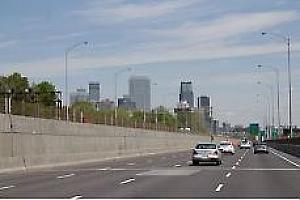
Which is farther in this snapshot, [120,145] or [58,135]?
[120,145]

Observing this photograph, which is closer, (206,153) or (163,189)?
(163,189)

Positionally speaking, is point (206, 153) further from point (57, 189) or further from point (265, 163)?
point (57, 189)

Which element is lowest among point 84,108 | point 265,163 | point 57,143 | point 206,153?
point 265,163

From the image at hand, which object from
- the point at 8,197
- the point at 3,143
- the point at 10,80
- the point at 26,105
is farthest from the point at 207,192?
the point at 10,80

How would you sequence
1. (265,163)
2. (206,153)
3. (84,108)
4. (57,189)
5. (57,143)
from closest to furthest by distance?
(57,189)
(206,153)
(57,143)
(265,163)
(84,108)

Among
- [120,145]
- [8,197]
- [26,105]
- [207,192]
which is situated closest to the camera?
[8,197]

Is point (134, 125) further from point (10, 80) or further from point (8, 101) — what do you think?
point (8, 101)

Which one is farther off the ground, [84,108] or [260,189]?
[84,108]

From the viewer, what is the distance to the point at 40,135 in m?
45.9

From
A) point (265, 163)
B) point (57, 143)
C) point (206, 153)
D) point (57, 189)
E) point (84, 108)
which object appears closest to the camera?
point (57, 189)

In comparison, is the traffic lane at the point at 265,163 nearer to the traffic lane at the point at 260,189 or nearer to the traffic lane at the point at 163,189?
the traffic lane at the point at 260,189

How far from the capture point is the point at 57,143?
4944 cm

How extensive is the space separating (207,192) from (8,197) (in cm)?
612

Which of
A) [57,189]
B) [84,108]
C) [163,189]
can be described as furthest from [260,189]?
[84,108]
